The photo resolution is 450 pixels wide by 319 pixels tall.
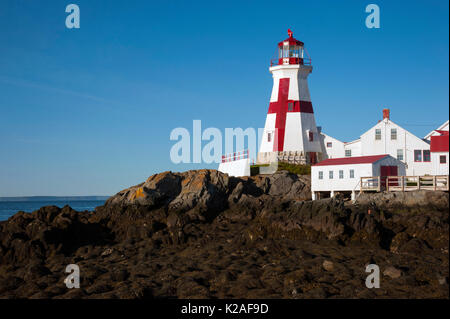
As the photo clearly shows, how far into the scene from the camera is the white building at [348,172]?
33.2 m

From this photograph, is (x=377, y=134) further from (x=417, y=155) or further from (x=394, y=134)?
(x=417, y=155)

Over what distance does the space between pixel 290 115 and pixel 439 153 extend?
11831 millimetres

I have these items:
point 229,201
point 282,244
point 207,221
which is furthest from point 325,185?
point 282,244

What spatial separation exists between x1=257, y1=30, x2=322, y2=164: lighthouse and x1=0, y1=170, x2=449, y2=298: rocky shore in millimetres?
6908

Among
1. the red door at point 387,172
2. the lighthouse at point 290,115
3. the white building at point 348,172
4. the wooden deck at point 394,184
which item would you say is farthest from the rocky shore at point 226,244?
the lighthouse at point 290,115

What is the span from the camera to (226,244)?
84.1ft

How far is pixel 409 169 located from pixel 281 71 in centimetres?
1292

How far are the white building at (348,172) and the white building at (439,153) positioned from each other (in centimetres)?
387

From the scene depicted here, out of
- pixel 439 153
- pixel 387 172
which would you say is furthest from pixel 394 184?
pixel 439 153

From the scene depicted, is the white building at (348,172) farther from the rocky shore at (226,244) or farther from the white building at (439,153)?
the white building at (439,153)

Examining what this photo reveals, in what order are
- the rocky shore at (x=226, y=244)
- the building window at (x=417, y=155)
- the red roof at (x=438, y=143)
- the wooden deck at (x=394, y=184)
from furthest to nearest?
the building window at (x=417, y=155)
the red roof at (x=438, y=143)
the wooden deck at (x=394, y=184)
the rocky shore at (x=226, y=244)

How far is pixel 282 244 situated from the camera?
79.9ft
